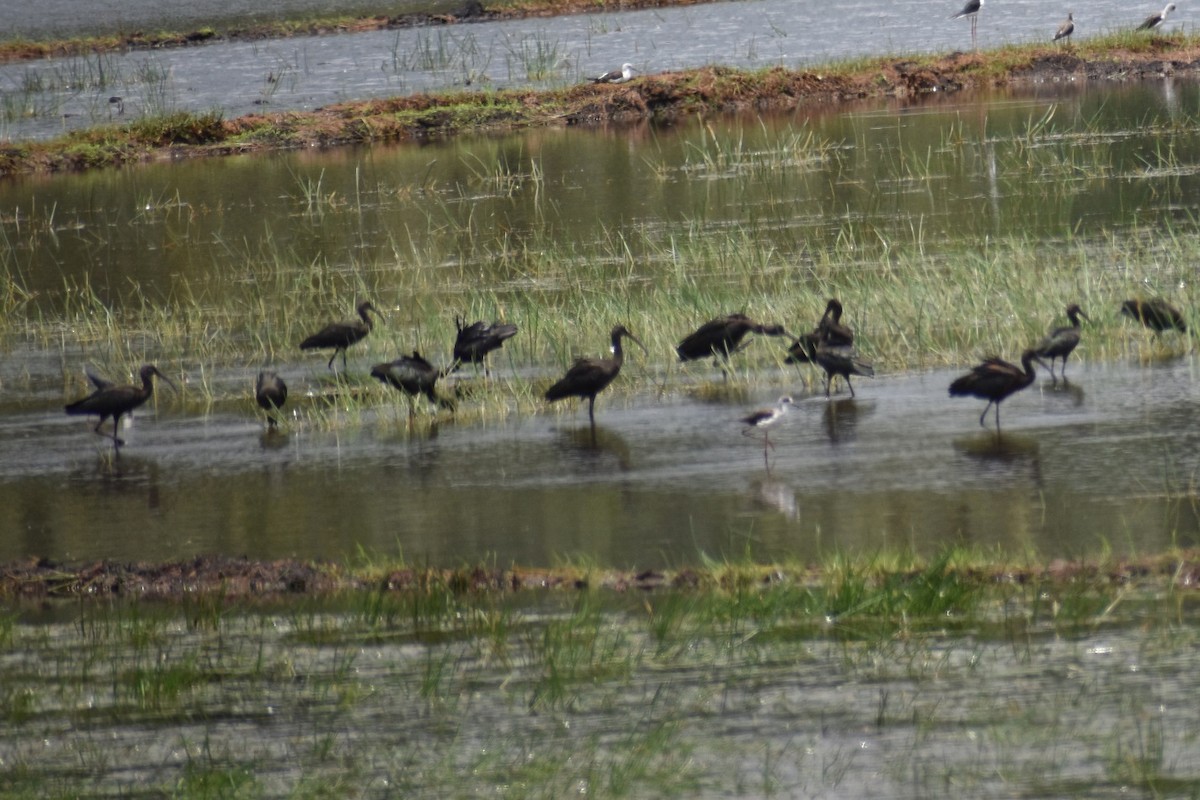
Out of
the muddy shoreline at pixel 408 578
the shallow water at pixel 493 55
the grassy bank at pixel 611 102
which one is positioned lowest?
the muddy shoreline at pixel 408 578

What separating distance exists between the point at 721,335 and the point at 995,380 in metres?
2.64

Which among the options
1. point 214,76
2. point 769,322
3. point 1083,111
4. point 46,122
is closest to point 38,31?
point 214,76

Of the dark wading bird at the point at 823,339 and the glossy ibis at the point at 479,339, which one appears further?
the glossy ibis at the point at 479,339

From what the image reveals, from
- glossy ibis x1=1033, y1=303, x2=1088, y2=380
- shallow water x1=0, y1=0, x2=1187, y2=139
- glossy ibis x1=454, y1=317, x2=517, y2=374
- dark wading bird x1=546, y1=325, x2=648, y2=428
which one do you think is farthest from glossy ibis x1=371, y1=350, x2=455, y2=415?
shallow water x1=0, y1=0, x2=1187, y2=139

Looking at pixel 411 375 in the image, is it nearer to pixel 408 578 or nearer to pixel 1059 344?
pixel 408 578

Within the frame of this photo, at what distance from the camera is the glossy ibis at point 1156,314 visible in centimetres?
1273

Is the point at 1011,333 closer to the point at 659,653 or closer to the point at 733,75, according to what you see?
the point at 659,653

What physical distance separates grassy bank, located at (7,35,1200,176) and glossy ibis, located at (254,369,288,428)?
24300mm

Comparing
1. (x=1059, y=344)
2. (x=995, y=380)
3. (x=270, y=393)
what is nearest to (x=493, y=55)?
(x=270, y=393)

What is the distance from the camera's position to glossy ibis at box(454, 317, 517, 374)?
13852mm

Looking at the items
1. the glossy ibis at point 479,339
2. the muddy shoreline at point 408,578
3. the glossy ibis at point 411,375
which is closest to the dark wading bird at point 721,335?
the glossy ibis at point 479,339

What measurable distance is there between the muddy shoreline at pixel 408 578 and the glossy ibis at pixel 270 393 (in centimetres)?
364

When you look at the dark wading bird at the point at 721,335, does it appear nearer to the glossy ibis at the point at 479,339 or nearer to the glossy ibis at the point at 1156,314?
the glossy ibis at the point at 479,339

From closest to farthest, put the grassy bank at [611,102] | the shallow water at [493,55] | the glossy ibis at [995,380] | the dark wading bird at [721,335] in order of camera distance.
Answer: the glossy ibis at [995,380] → the dark wading bird at [721,335] → the grassy bank at [611,102] → the shallow water at [493,55]
